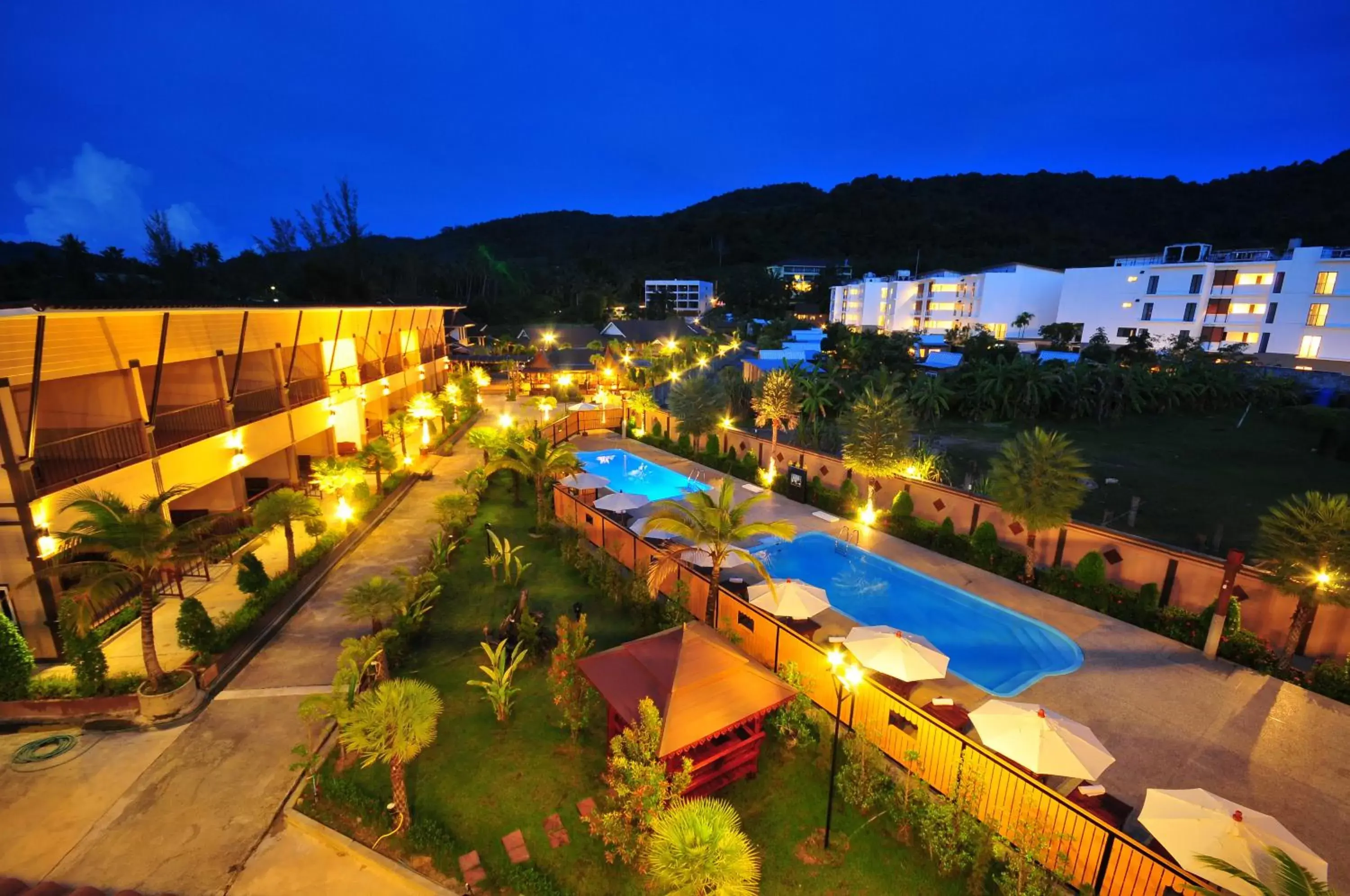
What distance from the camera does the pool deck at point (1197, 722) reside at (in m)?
8.41

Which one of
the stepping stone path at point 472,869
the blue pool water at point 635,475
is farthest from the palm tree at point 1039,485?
the stepping stone path at point 472,869

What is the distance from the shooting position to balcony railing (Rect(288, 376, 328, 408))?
818 inches

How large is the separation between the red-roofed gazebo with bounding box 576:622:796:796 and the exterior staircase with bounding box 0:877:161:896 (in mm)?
5620

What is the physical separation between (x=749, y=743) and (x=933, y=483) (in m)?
12.8

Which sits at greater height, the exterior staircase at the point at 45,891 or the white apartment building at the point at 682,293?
the white apartment building at the point at 682,293

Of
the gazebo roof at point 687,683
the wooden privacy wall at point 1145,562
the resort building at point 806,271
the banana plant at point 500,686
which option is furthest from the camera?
the resort building at point 806,271

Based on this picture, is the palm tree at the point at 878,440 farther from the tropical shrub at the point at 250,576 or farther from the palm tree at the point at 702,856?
the tropical shrub at the point at 250,576

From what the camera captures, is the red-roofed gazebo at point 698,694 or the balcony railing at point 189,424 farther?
the balcony railing at point 189,424

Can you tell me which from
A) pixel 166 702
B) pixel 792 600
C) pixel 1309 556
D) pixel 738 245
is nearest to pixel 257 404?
pixel 166 702

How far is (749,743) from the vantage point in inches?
343

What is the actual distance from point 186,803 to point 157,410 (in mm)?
11910

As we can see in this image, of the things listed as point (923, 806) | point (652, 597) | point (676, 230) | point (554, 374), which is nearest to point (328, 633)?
point (652, 597)

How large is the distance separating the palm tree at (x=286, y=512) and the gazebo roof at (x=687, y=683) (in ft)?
29.1

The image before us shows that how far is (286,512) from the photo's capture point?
44.5 ft
